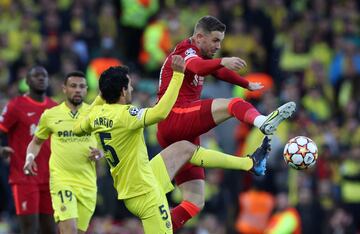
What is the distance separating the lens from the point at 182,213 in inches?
610

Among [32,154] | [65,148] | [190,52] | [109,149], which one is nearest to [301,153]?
[190,52]

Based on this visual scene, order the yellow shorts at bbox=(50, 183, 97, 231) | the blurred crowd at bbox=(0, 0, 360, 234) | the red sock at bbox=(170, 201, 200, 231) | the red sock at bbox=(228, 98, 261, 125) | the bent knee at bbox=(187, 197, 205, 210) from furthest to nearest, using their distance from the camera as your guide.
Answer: the blurred crowd at bbox=(0, 0, 360, 234)
the yellow shorts at bbox=(50, 183, 97, 231)
the bent knee at bbox=(187, 197, 205, 210)
the red sock at bbox=(170, 201, 200, 231)
the red sock at bbox=(228, 98, 261, 125)

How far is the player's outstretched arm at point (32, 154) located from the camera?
52.9 feet

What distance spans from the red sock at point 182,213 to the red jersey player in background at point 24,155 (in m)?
2.43

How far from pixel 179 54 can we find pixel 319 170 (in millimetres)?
7693

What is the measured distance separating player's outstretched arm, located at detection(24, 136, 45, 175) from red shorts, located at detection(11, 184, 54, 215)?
580 millimetres

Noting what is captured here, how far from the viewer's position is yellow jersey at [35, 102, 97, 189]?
16.4m

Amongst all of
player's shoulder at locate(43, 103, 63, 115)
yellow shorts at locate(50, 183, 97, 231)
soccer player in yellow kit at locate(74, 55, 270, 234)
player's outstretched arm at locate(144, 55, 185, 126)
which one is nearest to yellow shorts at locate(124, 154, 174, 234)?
soccer player in yellow kit at locate(74, 55, 270, 234)

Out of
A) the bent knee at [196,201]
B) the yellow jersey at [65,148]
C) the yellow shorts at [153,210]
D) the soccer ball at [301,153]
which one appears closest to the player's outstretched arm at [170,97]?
the yellow shorts at [153,210]

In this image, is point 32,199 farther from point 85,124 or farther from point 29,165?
point 85,124

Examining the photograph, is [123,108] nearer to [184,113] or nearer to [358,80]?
[184,113]

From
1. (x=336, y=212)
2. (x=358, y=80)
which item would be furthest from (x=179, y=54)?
(x=358, y=80)

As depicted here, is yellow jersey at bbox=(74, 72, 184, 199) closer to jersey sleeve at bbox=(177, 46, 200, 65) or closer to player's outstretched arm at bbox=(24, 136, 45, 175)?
jersey sleeve at bbox=(177, 46, 200, 65)

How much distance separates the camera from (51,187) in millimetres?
16406
